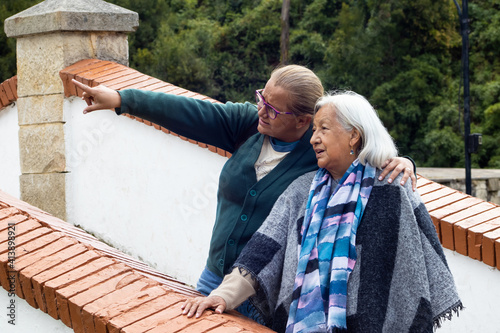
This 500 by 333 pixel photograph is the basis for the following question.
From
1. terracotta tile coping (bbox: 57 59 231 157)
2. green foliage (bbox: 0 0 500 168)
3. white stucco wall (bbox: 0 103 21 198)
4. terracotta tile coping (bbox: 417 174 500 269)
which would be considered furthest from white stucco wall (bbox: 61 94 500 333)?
green foliage (bbox: 0 0 500 168)

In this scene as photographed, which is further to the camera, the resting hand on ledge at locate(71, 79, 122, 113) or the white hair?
the resting hand on ledge at locate(71, 79, 122, 113)

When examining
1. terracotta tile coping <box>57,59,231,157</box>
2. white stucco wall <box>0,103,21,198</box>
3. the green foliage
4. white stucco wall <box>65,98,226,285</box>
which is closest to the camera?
terracotta tile coping <box>57,59,231,157</box>

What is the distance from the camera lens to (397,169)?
1.99m

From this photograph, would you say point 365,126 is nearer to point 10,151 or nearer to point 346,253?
point 346,253

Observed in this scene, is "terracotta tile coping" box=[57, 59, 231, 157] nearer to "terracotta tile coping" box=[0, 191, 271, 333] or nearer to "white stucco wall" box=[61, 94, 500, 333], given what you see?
"white stucco wall" box=[61, 94, 500, 333]

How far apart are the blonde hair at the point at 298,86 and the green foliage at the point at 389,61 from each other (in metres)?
14.1

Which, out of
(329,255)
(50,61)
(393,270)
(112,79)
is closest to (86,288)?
(329,255)

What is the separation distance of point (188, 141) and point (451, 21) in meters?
17.5

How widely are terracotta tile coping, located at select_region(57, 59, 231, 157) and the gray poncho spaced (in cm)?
244

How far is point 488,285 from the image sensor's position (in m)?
3.13

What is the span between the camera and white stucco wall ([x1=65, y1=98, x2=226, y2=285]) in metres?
4.59

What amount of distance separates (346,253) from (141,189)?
3.05 metres

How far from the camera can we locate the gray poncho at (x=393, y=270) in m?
1.92

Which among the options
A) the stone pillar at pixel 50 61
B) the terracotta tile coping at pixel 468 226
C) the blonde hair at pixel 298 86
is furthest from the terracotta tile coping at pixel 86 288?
the stone pillar at pixel 50 61
